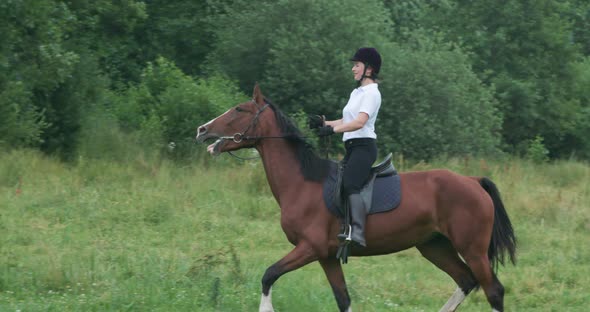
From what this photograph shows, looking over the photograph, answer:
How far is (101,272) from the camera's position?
9.34 meters

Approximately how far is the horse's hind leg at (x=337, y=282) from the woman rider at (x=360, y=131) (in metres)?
0.44

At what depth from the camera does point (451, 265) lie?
8.48 metres

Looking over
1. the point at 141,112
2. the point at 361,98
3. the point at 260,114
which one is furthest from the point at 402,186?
the point at 141,112

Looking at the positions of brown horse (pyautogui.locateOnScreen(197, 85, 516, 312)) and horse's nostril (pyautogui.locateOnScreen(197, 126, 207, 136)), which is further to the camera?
horse's nostril (pyautogui.locateOnScreen(197, 126, 207, 136))

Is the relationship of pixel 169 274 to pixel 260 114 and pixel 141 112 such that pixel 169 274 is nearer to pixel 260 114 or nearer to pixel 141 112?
pixel 260 114

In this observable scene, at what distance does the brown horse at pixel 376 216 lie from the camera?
7.99m

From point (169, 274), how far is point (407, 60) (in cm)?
1478

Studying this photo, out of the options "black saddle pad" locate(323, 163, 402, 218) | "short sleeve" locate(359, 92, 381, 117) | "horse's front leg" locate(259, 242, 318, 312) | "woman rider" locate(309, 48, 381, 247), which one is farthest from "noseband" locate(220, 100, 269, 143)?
"horse's front leg" locate(259, 242, 318, 312)

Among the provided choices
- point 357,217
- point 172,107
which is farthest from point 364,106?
point 172,107

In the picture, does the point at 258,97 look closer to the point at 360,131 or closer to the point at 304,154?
the point at 304,154

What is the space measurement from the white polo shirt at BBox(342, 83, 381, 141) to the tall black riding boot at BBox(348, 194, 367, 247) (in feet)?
1.97

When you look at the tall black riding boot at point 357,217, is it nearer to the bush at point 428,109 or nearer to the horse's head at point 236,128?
the horse's head at point 236,128

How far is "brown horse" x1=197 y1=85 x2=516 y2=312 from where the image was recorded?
7992mm

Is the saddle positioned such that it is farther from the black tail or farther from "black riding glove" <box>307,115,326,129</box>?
the black tail
